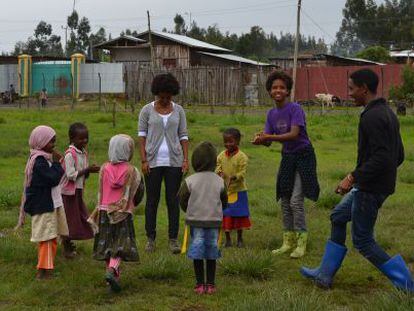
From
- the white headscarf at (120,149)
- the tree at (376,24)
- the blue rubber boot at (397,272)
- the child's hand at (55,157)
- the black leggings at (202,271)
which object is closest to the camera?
the blue rubber boot at (397,272)

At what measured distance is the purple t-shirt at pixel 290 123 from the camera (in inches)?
268

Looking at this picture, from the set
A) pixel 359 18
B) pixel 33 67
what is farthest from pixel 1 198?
pixel 359 18

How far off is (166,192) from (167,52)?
40.6m

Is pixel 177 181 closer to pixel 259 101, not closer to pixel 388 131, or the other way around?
pixel 388 131

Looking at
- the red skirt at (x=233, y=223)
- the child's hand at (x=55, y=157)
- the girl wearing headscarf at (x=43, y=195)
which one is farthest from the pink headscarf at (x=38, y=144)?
the red skirt at (x=233, y=223)

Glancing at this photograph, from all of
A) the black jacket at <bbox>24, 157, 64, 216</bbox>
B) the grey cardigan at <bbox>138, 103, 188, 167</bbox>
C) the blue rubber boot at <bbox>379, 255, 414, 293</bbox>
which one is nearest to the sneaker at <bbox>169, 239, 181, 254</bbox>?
the grey cardigan at <bbox>138, 103, 188, 167</bbox>

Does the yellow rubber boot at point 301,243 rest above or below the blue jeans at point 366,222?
below

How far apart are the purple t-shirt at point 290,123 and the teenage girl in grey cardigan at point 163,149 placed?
1024mm

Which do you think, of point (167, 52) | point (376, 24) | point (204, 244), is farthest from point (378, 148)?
point (376, 24)

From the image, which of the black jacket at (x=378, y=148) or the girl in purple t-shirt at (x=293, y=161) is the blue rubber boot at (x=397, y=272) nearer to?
the black jacket at (x=378, y=148)

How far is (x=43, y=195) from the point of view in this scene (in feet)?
20.0

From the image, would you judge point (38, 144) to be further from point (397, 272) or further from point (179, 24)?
point (179, 24)

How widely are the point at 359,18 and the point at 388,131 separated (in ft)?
276

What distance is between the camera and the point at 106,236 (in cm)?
582
